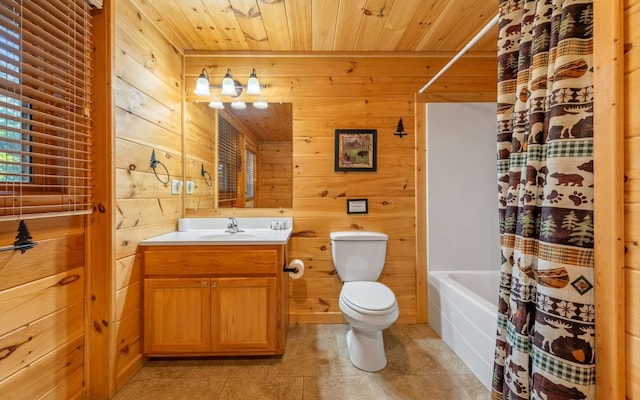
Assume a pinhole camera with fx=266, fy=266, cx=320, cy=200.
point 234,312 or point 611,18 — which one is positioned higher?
point 611,18

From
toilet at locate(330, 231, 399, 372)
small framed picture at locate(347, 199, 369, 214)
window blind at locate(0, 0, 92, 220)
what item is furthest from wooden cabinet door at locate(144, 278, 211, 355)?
small framed picture at locate(347, 199, 369, 214)

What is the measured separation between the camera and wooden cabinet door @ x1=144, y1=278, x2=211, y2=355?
5.36 feet

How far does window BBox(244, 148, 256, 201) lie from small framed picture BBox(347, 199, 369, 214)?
81 cm

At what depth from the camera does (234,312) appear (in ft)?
5.40

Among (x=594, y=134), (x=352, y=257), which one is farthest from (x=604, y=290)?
(x=352, y=257)

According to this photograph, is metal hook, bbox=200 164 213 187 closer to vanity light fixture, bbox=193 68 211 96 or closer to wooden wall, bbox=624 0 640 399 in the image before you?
vanity light fixture, bbox=193 68 211 96

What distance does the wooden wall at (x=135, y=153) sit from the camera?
4.85 feet

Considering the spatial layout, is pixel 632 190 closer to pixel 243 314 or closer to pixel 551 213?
pixel 551 213

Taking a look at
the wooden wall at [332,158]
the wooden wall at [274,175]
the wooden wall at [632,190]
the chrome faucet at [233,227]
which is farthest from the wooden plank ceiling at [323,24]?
the chrome faucet at [233,227]

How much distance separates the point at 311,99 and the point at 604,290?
202cm

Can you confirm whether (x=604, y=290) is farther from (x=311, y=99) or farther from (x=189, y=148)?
(x=189, y=148)

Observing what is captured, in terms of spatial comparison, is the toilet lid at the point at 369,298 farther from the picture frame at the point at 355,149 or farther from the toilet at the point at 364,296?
the picture frame at the point at 355,149

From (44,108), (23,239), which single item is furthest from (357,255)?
(44,108)

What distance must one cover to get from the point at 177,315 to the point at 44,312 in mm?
625
